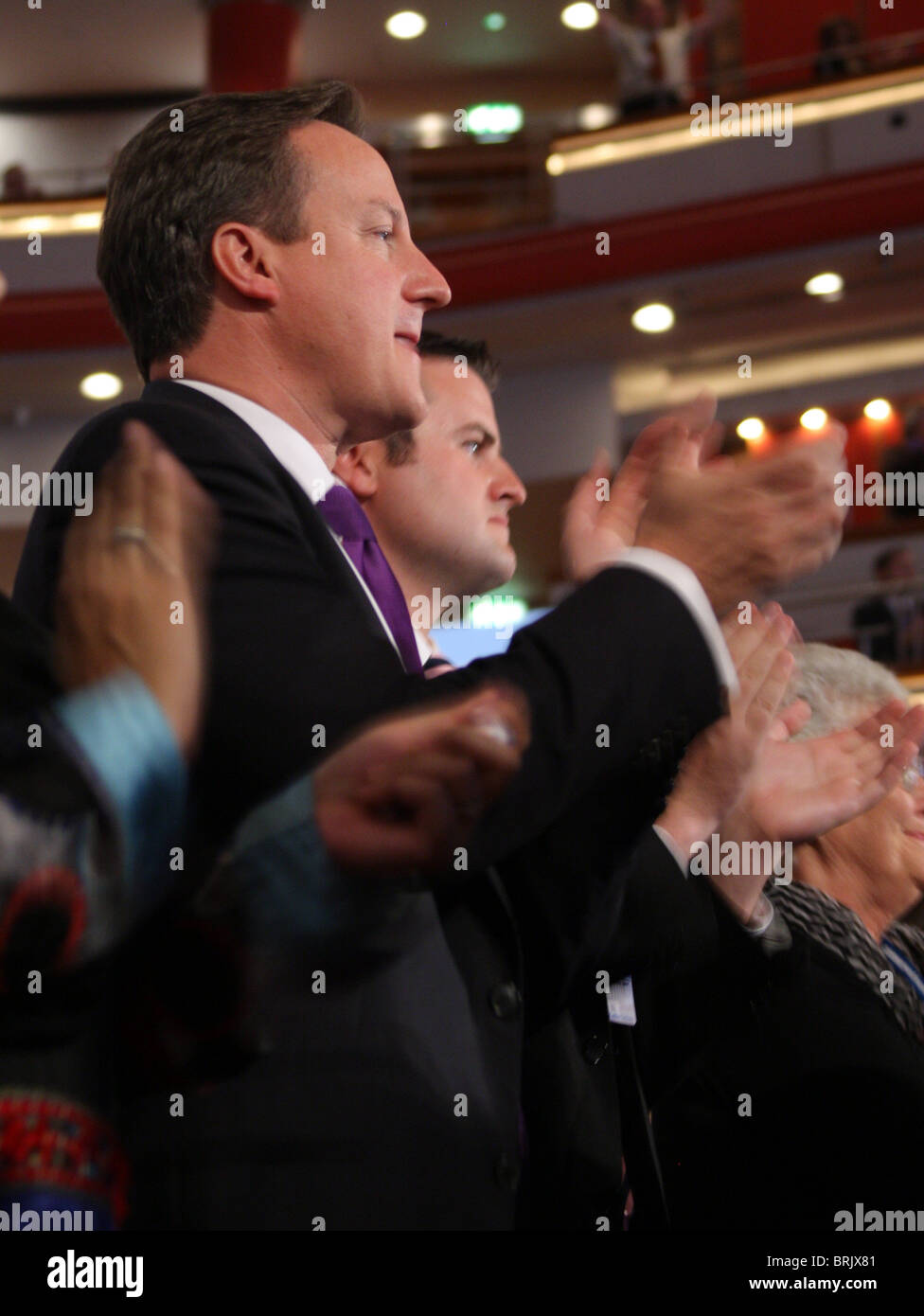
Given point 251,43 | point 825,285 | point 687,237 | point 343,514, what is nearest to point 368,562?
point 343,514

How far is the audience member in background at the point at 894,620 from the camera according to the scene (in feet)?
23.2

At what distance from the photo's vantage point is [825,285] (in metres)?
8.34

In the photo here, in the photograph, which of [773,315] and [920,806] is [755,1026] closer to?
[920,806]

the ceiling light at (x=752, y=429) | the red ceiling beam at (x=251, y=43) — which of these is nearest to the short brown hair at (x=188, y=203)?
the ceiling light at (x=752, y=429)

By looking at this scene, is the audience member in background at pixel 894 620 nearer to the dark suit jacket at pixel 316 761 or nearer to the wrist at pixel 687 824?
the wrist at pixel 687 824

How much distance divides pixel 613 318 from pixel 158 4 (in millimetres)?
4099

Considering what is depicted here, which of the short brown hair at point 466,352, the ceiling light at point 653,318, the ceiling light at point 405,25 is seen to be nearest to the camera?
the short brown hair at point 466,352

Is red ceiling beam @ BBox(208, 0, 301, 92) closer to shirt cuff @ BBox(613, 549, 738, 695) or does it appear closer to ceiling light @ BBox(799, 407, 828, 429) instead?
ceiling light @ BBox(799, 407, 828, 429)

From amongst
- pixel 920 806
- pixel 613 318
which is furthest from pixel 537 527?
pixel 920 806

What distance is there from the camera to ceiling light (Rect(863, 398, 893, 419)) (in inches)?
371

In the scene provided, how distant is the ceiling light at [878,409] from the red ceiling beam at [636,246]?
1.81 meters

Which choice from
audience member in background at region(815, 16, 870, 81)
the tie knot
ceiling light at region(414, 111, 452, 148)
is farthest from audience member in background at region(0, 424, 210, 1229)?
ceiling light at region(414, 111, 452, 148)

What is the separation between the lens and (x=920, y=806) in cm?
214

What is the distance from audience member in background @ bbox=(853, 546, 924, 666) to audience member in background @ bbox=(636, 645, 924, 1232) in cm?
555
